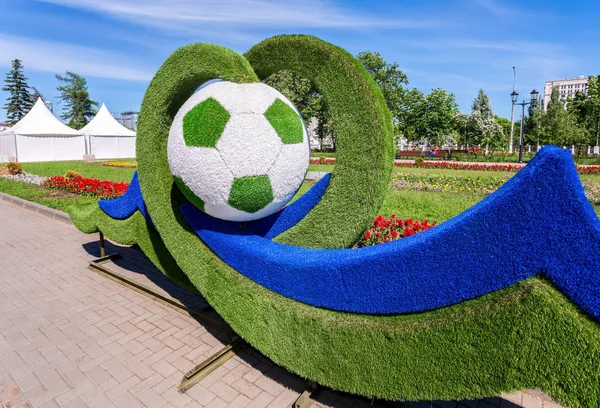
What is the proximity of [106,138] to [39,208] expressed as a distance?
96.1 ft

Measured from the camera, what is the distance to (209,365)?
3.87 metres

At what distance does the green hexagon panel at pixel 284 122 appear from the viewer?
3.42m

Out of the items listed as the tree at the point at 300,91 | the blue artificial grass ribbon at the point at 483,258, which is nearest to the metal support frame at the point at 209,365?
the blue artificial grass ribbon at the point at 483,258

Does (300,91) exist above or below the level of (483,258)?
above

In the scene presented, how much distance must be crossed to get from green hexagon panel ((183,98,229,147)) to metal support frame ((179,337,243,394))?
2327 mm

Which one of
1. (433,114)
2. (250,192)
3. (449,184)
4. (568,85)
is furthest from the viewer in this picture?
(568,85)

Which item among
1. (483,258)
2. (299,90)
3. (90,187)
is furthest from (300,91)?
(483,258)

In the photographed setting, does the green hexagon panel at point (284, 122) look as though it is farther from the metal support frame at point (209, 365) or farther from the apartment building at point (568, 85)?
the apartment building at point (568, 85)

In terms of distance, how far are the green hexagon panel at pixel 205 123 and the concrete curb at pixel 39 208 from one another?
8.81 meters

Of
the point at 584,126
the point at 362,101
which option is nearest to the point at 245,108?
the point at 362,101

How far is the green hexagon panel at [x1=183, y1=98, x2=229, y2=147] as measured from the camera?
10.9ft

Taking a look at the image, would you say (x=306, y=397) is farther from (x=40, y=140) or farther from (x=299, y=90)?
(x=40, y=140)

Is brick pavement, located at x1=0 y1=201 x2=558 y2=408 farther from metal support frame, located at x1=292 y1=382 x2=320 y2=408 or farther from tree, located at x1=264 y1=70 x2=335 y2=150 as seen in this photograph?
tree, located at x1=264 y1=70 x2=335 y2=150

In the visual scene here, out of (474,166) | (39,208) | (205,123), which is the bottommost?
→ (39,208)
